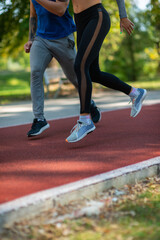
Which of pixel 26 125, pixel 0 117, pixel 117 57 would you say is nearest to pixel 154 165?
pixel 26 125

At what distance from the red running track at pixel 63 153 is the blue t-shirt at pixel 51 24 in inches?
52.8

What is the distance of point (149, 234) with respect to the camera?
2406mm

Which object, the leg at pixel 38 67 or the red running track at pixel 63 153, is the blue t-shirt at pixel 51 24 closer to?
the leg at pixel 38 67

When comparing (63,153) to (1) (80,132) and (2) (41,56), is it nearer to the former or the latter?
(1) (80,132)

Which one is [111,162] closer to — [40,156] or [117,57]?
[40,156]

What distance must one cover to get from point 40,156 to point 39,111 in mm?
1204

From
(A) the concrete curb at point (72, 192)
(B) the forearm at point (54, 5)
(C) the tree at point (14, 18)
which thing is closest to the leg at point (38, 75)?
(B) the forearm at point (54, 5)

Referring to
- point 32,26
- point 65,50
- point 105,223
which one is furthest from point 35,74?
point 105,223

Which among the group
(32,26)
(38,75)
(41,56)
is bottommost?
(38,75)

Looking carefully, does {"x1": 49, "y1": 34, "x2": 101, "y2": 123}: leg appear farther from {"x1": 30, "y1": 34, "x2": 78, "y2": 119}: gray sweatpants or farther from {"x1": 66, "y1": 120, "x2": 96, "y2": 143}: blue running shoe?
{"x1": 66, "y1": 120, "x2": 96, "y2": 143}: blue running shoe

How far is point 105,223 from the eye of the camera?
2.57 m

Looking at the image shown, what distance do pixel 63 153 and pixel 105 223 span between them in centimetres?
181

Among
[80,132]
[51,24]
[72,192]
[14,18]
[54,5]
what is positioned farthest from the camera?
[14,18]

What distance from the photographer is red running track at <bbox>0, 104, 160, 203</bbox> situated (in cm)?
328
